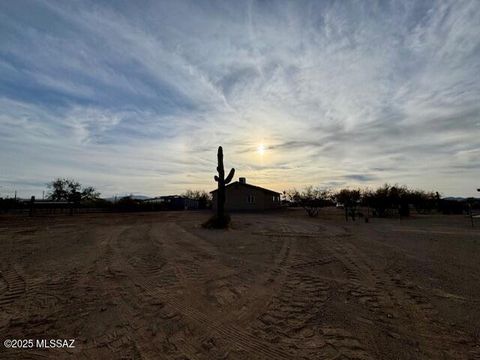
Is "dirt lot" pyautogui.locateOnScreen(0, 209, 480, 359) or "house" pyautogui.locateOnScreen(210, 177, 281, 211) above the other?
"house" pyautogui.locateOnScreen(210, 177, 281, 211)

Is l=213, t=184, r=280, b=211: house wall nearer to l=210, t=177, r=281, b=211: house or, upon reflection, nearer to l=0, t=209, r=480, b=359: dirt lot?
l=210, t=177, r=281, b=211: house

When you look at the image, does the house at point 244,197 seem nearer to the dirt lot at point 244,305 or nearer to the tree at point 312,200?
the tree at point 312,200

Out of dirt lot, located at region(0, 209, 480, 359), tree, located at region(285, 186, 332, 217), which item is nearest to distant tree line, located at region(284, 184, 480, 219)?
tree, located at region(285, 186, 332, 217)

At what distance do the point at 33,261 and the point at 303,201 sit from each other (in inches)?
1130

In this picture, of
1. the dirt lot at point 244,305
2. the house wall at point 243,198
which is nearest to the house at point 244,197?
the house wall at point 243,198

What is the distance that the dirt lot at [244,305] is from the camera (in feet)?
10.7

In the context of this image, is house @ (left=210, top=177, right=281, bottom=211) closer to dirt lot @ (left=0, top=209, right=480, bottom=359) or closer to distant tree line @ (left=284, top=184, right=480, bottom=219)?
distant tree line @ (left=284, top=184, right=480, bottom=219)

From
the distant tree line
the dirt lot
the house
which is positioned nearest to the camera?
the dirt lot

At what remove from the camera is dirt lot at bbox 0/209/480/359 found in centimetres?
326

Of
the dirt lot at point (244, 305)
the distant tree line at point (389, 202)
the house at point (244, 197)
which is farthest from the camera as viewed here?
the house at point (244, 197)

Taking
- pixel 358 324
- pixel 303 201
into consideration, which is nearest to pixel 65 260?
pixel 358 324

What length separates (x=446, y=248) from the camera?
9.65m

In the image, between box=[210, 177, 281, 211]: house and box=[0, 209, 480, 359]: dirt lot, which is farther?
box=[210, 177, 281, 211]: house

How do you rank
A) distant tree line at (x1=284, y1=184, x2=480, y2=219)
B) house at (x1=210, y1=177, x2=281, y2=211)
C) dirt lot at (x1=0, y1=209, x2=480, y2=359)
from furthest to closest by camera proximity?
house at (x1=210, y1=177, x2=281, y2=211) → distant tree line at (x1=284, y1=184, x2=480, y2=219) → dirt lot at (x1=0, y1=209, x2=480, y2=359)
